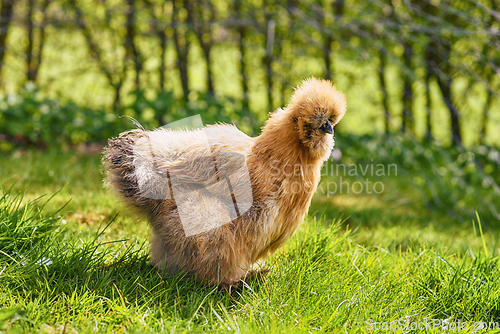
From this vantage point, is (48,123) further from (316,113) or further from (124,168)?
(316,113)

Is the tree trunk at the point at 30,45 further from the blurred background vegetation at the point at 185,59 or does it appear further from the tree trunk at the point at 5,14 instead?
the tree trunk at the point at 5,14

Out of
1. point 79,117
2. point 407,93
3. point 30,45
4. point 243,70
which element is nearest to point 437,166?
point 407,93

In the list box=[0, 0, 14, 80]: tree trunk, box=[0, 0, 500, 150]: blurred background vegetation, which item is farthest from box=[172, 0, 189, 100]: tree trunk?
box=[0, 0, 14, 80]: tree trunk

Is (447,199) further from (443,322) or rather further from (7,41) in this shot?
Result: (7,41)

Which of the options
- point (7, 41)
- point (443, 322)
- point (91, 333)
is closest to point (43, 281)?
point (91, 333)

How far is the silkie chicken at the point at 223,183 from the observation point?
1.83 metres

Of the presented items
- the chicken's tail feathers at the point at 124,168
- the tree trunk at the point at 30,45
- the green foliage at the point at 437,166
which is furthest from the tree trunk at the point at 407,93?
the tree trunk at the point at 30,45

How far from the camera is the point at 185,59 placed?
21.6ft

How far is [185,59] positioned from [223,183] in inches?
206

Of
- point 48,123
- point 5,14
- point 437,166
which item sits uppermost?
point 5,14

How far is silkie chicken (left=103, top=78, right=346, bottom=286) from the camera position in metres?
1.83

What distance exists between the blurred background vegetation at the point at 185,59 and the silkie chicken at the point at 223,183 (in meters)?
3.02

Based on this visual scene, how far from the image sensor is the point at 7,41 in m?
6.98

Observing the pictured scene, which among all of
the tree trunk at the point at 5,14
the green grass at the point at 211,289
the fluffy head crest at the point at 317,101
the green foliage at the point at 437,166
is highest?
the tree trunk at the point at 5,14
